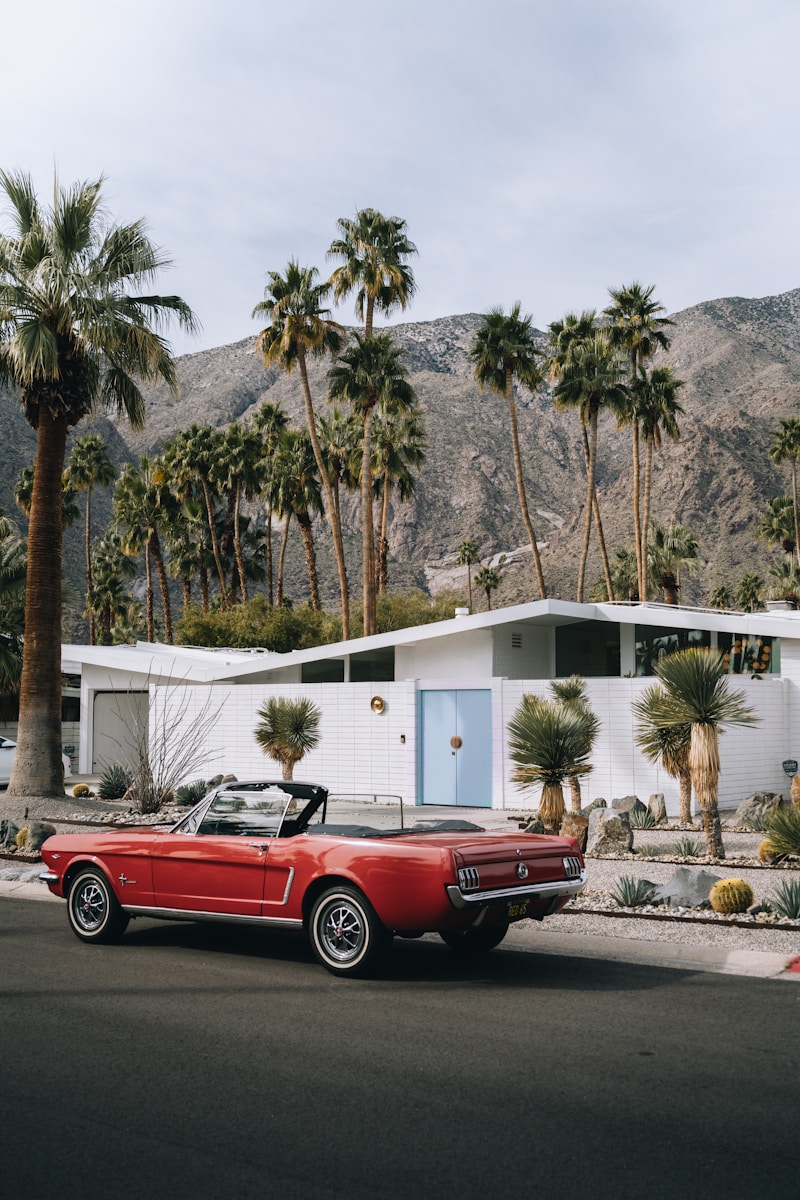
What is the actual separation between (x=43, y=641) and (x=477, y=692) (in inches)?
327

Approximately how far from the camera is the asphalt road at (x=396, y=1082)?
4.57m

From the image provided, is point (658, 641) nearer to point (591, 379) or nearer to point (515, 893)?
point (515, 893)

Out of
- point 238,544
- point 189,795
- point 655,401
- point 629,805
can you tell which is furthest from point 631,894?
point 238,544

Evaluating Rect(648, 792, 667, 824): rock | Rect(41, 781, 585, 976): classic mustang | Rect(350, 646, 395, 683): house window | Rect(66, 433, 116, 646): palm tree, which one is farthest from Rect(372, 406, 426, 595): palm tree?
Rect(41, 781, 585, 976): classic mustang

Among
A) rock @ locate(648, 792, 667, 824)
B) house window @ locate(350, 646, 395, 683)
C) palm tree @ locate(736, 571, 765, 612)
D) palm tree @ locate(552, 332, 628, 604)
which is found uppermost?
palm tree @ locate(552, 332, 628, 604)

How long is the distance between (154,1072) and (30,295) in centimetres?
1780

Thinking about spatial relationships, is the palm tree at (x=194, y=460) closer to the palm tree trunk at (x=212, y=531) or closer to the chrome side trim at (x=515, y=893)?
the palm tree trunk at (x=212, y=531)

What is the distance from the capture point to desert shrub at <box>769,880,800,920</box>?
404 inches

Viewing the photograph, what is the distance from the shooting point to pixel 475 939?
9406 millimetres

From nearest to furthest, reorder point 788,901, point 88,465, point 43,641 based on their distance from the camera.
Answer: point 788,901 → point 43,641 → point 88,465

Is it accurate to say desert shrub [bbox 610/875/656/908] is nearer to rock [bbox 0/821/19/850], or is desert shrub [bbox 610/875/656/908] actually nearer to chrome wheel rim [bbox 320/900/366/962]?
chrome wheel rim [bbox 320/900/366/962]

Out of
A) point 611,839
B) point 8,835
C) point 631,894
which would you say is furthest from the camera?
point 8,835

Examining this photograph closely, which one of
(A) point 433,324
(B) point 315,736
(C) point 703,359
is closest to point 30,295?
(B) point 315,736

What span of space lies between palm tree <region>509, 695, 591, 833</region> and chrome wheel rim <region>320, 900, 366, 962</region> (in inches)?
283
